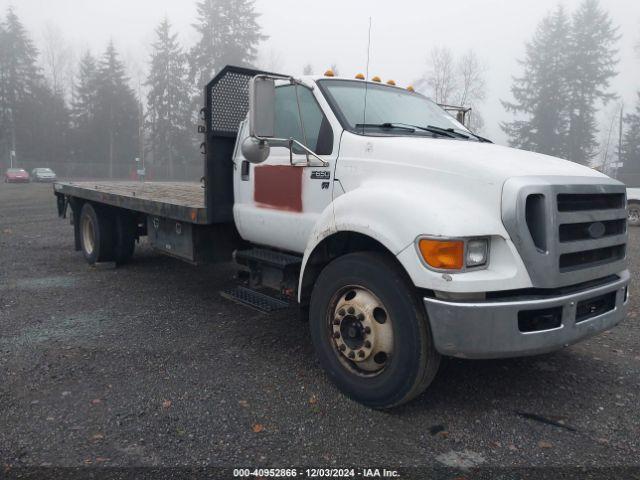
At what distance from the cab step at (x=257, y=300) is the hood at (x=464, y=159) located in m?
1.50

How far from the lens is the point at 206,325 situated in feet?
17.1

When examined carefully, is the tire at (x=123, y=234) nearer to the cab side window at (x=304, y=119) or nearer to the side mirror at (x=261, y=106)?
the cab side window at (x=304, y=119)

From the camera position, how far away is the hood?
124 inches

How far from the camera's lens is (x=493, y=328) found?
9.52 ft

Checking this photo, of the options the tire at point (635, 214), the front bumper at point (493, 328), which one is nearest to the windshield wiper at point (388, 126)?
the front bumper at point (493, 328)

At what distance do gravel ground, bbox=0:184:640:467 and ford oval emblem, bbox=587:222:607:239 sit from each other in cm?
116

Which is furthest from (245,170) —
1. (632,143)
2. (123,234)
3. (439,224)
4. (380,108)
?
(632,143)

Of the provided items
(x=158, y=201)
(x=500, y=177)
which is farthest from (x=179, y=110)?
(x=500, y=177)

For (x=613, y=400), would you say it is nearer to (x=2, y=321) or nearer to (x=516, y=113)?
(x=2, y=321)

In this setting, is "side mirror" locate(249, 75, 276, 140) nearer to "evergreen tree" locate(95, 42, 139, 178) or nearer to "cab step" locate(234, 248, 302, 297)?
"cab step" locate(234, 248, 302, 297)

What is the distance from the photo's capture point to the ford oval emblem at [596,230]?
10.8 ft

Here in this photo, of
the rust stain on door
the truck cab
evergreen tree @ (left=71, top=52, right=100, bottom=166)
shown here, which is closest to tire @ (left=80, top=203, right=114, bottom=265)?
the truck cab

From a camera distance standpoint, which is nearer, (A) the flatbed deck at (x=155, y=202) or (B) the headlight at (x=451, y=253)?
(B) the headlight at (x=451, y=253)

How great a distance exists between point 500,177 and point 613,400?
185 cm
